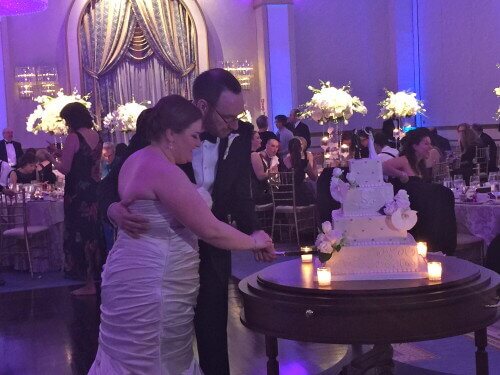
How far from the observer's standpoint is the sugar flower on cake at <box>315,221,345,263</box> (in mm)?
2656

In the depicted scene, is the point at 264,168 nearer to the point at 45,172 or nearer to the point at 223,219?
the point at 45,172

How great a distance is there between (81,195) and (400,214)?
4460 mm

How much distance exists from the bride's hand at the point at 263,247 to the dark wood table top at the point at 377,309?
133 mm

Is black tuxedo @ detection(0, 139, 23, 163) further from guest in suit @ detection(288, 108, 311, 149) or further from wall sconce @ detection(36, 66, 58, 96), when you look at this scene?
guest in suit @ detection(288, 108, 311, 149)

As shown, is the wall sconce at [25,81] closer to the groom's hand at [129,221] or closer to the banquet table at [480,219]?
the banquet table at [480,219]

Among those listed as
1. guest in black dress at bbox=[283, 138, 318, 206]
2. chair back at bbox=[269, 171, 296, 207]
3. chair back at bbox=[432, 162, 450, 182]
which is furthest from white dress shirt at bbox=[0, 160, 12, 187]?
chair back at bbox=[432, 162, 450, 182]

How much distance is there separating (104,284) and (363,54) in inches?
524

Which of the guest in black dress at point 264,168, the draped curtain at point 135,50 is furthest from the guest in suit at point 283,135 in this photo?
the draped curtain at point 135,50

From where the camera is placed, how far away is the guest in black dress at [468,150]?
10.3 m

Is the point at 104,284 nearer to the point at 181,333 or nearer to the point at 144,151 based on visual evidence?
the point at 181,333

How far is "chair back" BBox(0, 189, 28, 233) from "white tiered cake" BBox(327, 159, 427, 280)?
5832 mm

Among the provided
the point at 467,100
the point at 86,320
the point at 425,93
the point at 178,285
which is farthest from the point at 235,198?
the point at 425,93

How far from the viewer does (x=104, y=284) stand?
8.16 ft

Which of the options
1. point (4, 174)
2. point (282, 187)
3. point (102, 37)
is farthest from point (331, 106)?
point (102, 37)
